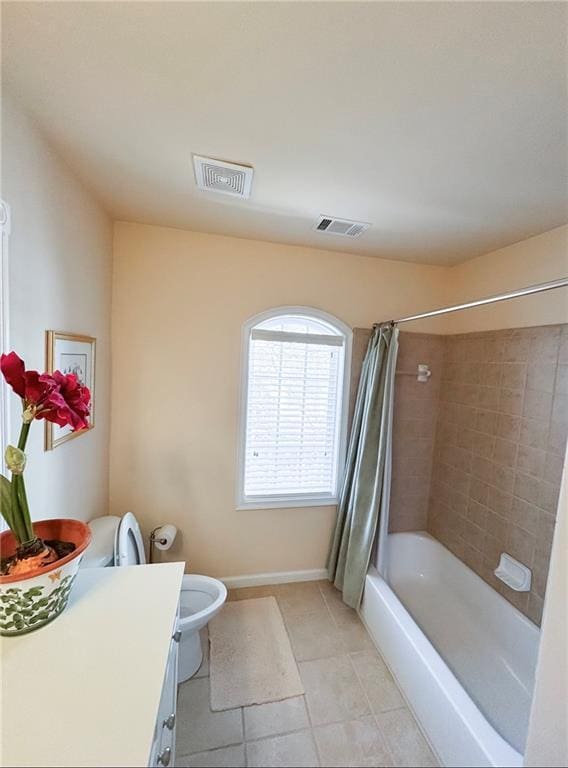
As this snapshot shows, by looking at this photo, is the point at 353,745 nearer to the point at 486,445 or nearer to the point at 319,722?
the point at 319,722

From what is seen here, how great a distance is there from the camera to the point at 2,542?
0.79 m

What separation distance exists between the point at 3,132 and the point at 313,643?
7.97ft

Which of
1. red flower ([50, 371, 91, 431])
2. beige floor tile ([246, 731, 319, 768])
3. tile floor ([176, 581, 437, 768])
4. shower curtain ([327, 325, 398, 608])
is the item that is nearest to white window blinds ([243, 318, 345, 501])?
shower curtain ([327, 325, 398, 608])

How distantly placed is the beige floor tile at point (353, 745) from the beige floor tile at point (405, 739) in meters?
0.03

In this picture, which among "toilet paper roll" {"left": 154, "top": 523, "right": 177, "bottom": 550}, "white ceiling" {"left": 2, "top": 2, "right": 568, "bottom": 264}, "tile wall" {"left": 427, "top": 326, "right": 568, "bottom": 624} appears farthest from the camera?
"toilet paper roll" {"left": 154, "top": 523, "right": 177, "bottom": 550}

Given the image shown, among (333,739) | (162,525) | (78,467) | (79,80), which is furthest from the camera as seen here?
(162,525)

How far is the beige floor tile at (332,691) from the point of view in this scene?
115 centimetres

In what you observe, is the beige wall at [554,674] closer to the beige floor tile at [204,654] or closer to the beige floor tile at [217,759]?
the beige floor tile at [217,759]

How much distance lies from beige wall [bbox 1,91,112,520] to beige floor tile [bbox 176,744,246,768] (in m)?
0.94

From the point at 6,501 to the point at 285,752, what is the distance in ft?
3.95

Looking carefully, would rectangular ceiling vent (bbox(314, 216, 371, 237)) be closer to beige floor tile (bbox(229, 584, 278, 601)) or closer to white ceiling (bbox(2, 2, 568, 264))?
white ceiling (bbox(2, 2, 568, 264))

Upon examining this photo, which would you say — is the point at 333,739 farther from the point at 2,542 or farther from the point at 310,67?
the point at 310,67

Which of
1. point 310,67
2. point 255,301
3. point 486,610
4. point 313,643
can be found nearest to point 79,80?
point 310,67

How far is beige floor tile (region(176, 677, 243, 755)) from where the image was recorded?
1041mm
